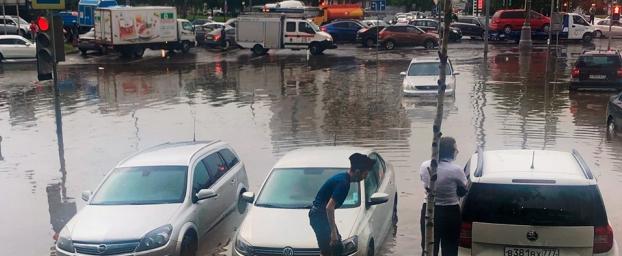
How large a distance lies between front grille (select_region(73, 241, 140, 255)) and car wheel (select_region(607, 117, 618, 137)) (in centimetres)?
1255

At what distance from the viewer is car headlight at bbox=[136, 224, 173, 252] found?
8445 millimetres

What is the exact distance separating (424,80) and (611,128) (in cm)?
690

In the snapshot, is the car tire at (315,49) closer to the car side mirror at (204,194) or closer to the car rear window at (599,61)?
the car rear window at (599,61)

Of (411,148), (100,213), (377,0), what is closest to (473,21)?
(377,0)

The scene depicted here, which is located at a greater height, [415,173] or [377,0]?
[377,0]

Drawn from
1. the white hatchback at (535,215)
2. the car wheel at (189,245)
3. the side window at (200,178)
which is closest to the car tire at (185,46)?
the side window at (200,178)

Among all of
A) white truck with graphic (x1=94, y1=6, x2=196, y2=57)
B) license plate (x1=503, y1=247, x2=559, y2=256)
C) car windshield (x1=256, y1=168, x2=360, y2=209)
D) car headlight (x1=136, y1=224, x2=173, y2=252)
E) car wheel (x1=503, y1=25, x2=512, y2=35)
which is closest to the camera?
license plate (x1=503, y1=247, x2=559, y2=256)

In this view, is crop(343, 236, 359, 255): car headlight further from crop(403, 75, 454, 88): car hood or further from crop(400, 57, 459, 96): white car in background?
crop(403, 75, 454, 88): car hood

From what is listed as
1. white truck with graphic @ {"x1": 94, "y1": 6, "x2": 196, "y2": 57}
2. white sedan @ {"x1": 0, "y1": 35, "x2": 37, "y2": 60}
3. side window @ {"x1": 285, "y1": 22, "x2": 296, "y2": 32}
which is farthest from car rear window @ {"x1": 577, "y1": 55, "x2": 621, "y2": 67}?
white sedan @ {"x1": 0, "y1": 35, "x2": 37, "y2": 60}

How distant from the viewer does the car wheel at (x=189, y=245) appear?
889cm

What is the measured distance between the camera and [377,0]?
49062 mm

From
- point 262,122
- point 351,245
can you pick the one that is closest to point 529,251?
point 351,245

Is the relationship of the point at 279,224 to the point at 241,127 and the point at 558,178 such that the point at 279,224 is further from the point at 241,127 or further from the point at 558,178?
the point at 241,127

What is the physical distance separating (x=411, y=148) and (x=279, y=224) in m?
7.83
